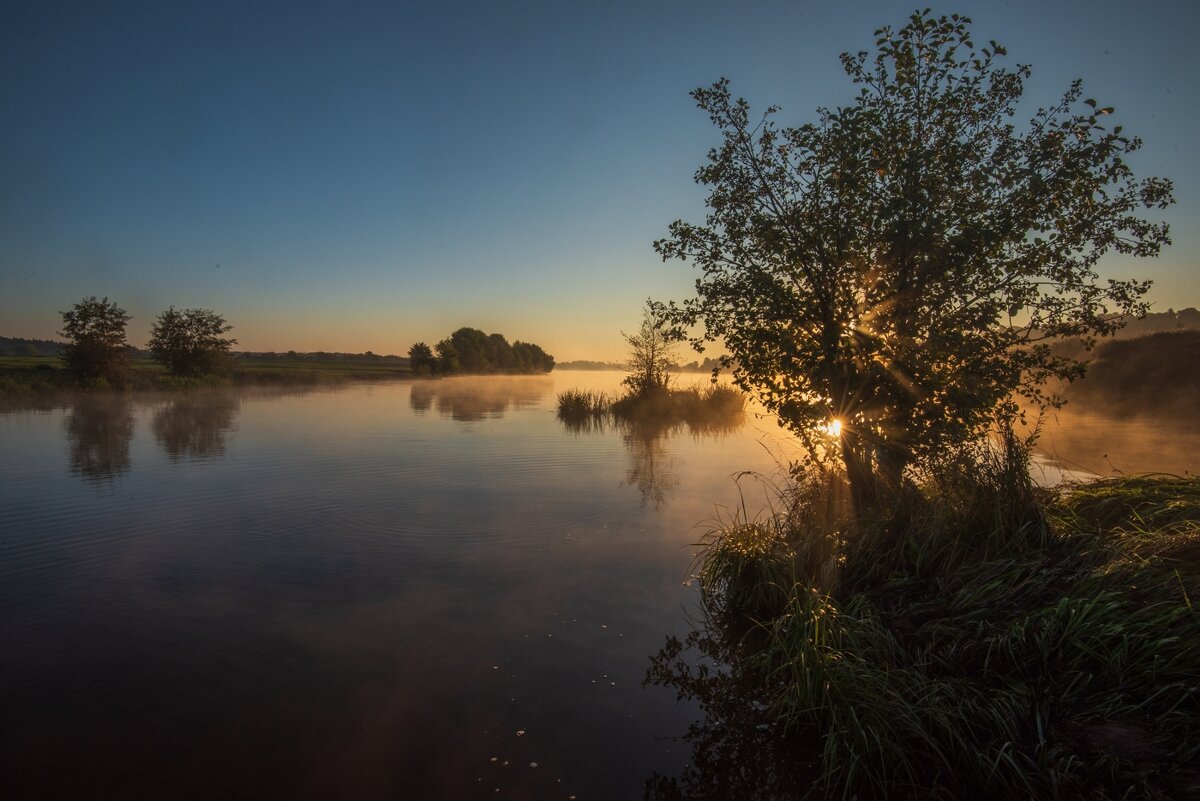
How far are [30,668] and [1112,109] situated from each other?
44.8ft

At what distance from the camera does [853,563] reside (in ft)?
24.3

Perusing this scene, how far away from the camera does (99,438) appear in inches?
838

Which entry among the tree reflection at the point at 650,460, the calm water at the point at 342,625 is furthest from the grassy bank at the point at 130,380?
the tree reflection at the point at 650,460

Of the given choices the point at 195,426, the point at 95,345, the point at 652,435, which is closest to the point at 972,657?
the point at 652,435

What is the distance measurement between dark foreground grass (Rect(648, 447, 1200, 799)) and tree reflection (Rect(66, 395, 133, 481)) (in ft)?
53.3

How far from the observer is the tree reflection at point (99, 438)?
15867mm

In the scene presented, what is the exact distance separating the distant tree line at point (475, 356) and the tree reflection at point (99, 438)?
65149mm

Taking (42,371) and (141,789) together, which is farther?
(42,371)

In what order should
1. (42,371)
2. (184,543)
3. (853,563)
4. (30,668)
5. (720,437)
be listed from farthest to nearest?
1. (42,371)
2. (720,437)
3. (184,543)
4. (853,563)
5. (30,668)

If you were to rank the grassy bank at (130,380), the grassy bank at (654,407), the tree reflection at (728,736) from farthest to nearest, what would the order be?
the grassy bank at (130,380)
the grassy bank at (654,407)
the tree reflection at (728,736)

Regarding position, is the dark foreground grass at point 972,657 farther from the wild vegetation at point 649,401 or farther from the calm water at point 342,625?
the wild vegetation at point 649,401

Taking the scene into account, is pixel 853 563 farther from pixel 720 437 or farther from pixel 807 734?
pixel 720 437

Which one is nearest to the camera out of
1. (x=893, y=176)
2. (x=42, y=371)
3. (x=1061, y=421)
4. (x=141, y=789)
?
(x=141, y=789)

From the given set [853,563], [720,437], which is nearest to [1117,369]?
[720,437]
